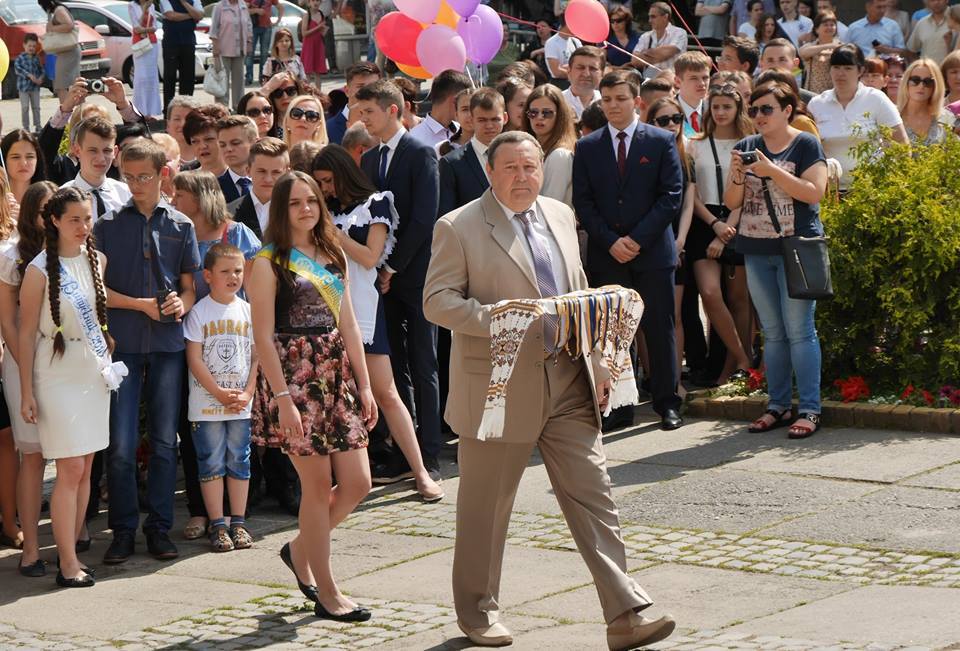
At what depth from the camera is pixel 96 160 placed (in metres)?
8.95

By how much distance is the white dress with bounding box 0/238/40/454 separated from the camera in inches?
315

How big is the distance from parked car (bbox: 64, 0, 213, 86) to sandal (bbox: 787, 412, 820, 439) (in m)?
19.9

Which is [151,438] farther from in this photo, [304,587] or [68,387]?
[304,587]

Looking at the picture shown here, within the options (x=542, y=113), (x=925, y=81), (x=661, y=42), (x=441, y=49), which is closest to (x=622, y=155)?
(x=542, y=113)

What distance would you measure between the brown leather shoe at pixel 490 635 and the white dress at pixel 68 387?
93.6 inches

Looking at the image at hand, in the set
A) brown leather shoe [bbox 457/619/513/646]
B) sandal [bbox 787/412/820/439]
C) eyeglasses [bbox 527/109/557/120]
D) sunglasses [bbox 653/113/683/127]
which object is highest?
eyeglasses [bbox 527/109/557/120]

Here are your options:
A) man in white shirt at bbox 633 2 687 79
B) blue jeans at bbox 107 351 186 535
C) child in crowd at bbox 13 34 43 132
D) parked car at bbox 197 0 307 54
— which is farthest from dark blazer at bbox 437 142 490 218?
parked car at bbox 197 0 307 54

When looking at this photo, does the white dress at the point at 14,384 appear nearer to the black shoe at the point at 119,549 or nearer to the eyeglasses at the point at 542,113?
the black shoe at the point at 119,549

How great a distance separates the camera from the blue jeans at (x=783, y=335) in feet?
32.6

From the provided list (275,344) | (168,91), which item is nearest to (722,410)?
(275,344)

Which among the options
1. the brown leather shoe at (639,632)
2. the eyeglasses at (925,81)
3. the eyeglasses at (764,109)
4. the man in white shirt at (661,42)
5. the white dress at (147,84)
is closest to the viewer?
the brown leather shoe at (639,632)

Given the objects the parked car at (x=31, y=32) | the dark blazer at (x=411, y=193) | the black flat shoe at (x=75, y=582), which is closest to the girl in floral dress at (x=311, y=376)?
the black flat shoe at (x=75, y=582)

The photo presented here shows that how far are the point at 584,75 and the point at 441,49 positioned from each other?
3.98ft

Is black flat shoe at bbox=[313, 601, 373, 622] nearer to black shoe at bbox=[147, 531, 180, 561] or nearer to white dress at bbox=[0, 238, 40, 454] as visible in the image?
black shoe at bbox=[147, 531, 180, 561]
